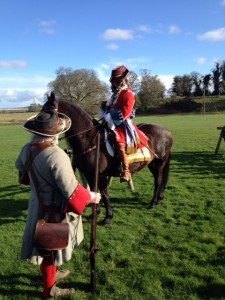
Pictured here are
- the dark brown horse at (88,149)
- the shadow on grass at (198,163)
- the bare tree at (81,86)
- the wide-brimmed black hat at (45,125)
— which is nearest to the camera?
the wide-brimmed black hat at (45,125)

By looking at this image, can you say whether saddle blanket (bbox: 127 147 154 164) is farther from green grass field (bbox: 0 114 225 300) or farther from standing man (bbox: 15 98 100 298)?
standing man (bbox: 15 98 100 298)

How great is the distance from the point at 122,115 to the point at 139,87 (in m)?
93.0

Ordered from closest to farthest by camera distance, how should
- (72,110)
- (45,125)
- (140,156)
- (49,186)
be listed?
(45,125)
(49,186)
(72,110)
(140,156)

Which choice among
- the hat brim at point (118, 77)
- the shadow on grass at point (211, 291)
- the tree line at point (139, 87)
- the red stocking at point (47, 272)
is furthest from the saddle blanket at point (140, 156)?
the tree line at point (139, 87)

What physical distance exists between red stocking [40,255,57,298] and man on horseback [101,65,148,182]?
2976 millimetres

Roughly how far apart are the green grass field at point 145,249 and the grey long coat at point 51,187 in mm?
862

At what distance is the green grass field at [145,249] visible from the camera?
448 centimetres

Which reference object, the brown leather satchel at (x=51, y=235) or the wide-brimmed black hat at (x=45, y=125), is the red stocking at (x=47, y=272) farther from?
the wide-brimmed black hat at (x=45, y=125)

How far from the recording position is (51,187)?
3738mm

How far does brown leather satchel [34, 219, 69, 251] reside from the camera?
3678 mm

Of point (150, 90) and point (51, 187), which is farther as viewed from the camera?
point (150, 90)

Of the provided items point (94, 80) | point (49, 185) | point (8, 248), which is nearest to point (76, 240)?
point (49, 185)

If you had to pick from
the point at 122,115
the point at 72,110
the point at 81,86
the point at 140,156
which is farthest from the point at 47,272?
the point at 81,86

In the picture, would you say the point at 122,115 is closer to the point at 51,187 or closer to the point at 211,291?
the point at 51,187
